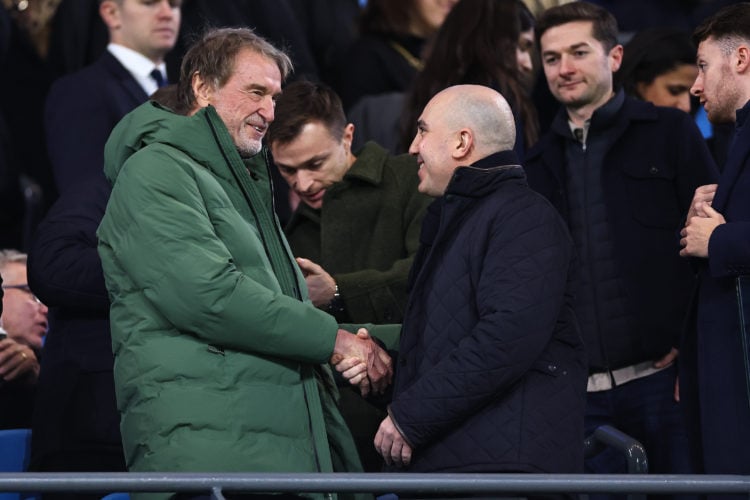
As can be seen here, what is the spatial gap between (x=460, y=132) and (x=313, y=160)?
1152 millimetres

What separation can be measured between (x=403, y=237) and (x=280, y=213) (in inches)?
58.1

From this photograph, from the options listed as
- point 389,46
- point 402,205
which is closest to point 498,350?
point 402,205

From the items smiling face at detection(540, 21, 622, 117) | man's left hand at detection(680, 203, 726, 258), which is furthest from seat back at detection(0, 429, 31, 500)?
smiling face at detection(540, 21, 622, 117)

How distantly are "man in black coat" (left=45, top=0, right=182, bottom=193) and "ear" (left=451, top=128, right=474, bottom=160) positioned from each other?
185 cm

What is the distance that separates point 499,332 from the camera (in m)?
4.35

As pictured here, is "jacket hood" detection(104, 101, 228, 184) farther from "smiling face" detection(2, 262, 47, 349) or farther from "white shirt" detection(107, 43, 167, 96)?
"white shirt" detection(107, 43, 167, 96)

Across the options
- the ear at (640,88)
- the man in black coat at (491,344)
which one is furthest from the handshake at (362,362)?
the ear at (640,88)

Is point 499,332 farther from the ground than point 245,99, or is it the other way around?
point 245,99

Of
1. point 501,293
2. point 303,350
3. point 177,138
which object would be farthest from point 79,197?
point 501,293

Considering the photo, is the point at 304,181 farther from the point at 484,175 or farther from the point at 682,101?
the point at 682,101

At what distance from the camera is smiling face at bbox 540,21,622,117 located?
6047 millimetres

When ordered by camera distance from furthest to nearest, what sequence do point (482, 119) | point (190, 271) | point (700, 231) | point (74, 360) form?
point (74, 360), point (700, 231), point (482, 119), point (190, 271)

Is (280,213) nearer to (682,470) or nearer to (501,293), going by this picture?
(682,470)

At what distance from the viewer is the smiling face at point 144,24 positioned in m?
6.75
